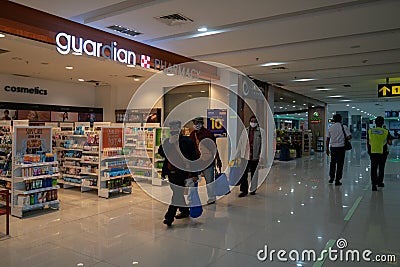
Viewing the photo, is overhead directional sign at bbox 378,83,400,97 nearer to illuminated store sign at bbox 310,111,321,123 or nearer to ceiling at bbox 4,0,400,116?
ceiling at bbox 4,0,400,116

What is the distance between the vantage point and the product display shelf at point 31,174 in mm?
5156

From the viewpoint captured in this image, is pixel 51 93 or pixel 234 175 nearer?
pixel 234 175

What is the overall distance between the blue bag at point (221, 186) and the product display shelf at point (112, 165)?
193 centimetres

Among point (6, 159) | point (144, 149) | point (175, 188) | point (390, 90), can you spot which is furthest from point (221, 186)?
point (390, 90)

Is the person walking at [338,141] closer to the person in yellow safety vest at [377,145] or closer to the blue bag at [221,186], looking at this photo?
the person in yellow safety vest at [377,145]

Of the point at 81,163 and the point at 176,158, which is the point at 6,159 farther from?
the point at 176,158

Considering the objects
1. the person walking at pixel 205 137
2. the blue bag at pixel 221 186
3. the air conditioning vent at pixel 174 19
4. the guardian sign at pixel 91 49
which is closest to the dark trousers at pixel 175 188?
the person walking at pixel 205 137

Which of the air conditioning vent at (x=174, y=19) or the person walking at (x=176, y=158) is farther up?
the air conditioning vent at (x=174, y=19)

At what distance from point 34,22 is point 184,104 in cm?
637

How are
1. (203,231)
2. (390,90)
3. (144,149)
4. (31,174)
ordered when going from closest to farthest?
(203,231), (31,174), (144,149), (390,90)

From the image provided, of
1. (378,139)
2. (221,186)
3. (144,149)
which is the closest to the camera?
(221,186)

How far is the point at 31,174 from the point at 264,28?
15.1 ft

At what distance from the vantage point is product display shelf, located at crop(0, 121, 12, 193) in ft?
17.9

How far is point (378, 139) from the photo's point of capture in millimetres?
7086
